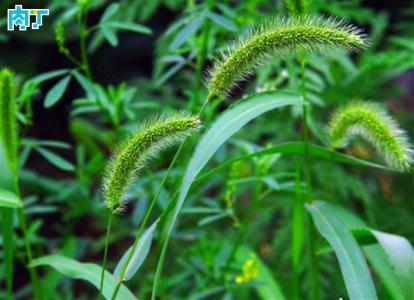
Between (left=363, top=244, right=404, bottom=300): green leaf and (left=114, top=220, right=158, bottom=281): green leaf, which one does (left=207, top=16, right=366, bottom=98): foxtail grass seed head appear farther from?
(left=363, top=244, right=404, bottom=300): green leaf

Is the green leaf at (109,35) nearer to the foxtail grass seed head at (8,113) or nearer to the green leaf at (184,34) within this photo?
the green leaf at (184,34)

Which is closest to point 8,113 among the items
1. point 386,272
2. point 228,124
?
point 228,124

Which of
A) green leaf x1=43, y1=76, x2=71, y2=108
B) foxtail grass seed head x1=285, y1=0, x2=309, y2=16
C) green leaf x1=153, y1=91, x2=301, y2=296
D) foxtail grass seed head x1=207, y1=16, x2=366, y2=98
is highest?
green leaf x1=43, y1=76, x2=71, y2=108

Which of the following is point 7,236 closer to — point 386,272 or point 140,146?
point 140,146

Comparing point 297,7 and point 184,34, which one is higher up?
point 184,34

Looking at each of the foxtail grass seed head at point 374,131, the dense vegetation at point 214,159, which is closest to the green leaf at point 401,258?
the dense vegetation at point 214,159

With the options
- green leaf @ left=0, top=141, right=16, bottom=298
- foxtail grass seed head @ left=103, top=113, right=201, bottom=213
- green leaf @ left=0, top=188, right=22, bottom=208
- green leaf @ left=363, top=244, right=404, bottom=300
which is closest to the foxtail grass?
foxtail grass seed head @ left=103, top=113, right=201, bottom=213

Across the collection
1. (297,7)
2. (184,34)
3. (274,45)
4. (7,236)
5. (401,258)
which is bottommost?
(401,258)
